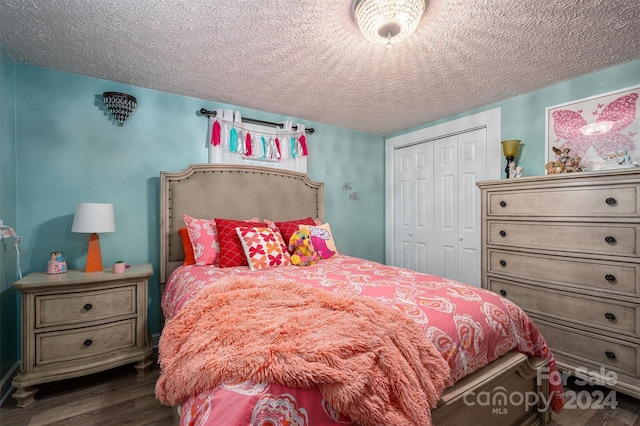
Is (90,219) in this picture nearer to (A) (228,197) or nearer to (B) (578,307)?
(A) (228,197)

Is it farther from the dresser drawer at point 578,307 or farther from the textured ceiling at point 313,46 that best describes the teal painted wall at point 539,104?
the dresser drawer at point 578,307

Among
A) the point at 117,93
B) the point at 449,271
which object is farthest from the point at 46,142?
the point at 449,271

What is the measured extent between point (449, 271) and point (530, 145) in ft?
4.94

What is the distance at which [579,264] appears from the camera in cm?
204

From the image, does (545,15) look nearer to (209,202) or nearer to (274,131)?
(274,131)

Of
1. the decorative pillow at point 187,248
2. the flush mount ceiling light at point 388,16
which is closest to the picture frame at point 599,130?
the flush mount ceiling light at point 388,16

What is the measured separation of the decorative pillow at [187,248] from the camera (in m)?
2.43

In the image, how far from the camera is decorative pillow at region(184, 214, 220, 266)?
233cm

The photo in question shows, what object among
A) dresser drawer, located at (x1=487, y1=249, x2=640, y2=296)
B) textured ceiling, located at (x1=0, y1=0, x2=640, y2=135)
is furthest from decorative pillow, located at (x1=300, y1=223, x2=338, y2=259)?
dresser drawer, located at (x1=487, y1=249, x2=640, y2=296)

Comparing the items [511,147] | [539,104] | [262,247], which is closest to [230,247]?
[262,247]

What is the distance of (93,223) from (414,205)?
128 inches

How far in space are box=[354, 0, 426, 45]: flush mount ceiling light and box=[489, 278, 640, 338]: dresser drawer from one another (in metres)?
2.06

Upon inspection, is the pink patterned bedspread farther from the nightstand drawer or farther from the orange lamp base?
the orange lamp base

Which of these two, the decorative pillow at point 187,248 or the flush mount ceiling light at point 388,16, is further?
the decorative pillow at point 187,248
